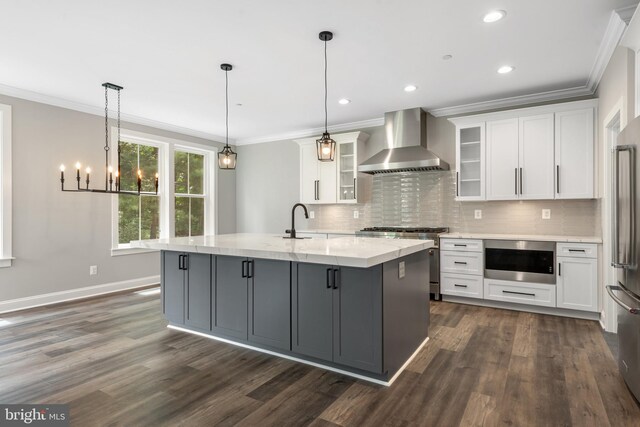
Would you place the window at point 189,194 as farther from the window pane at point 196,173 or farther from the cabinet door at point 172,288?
the cabinet door at point 172,288

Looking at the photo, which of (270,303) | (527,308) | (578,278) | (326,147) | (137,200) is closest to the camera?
(270,303)

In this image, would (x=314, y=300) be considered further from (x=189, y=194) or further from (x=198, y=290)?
(x=189, y=194)

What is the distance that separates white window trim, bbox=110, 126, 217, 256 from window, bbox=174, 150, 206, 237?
103 mm

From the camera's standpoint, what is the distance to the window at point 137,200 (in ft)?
17.9

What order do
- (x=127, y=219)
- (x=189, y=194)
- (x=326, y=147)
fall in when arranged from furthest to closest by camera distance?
(x=189, y=194) < (x=127, y=219) < (x=326, y=147)

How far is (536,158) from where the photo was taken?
4.31m

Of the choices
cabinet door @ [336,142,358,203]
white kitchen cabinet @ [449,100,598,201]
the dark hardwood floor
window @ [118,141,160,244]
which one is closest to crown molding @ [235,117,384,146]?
cabinet door @ [336,142,358,203]

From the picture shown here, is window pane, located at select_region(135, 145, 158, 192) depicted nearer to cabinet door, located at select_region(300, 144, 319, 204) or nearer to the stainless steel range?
cabinet door, located at select_region(300, 144, 319, 204)

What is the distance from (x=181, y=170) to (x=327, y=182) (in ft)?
8.58

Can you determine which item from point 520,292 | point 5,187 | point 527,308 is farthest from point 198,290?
point 527,308

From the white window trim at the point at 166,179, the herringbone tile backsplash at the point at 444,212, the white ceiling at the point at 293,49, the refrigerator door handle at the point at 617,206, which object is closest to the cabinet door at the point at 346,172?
the herringbone tile backsplash at the point at 444,212

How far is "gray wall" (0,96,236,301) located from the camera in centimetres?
429

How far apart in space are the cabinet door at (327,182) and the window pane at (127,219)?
288 centimetres

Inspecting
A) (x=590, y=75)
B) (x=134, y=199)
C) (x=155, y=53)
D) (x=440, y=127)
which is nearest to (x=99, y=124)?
(x=134, y=199)
